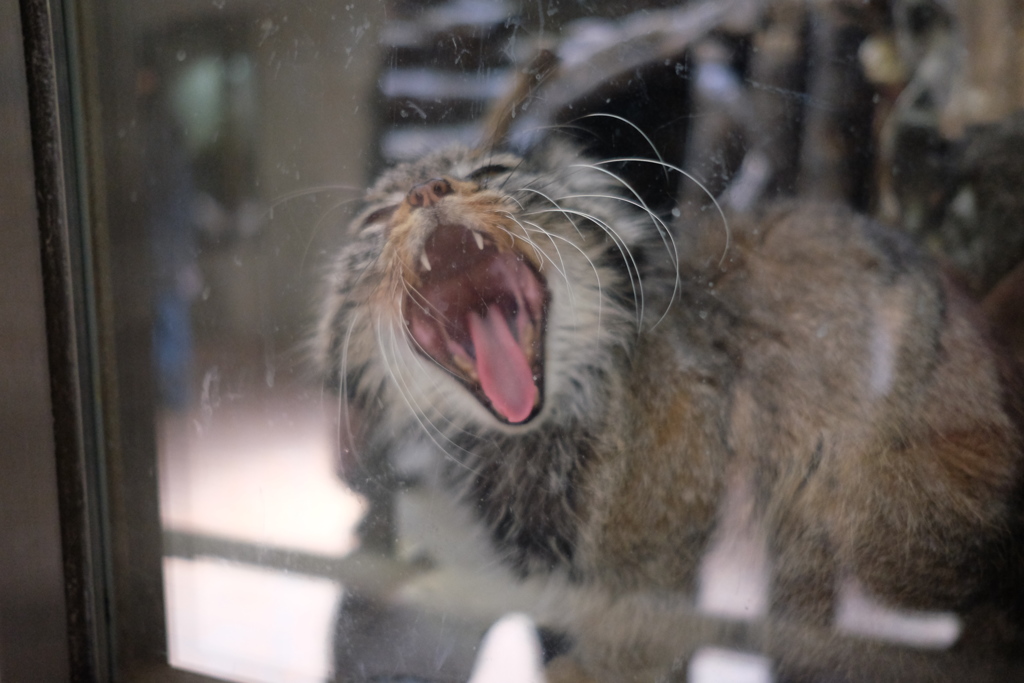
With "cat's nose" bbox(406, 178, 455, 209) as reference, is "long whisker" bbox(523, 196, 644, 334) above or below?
below

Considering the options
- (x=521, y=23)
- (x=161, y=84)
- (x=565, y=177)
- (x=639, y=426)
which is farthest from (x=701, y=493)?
(x=161, y=84)

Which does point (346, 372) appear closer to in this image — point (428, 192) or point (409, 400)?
point (409, 400)

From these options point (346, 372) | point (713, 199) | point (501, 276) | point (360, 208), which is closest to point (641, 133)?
point (713, 199)

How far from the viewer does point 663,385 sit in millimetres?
704

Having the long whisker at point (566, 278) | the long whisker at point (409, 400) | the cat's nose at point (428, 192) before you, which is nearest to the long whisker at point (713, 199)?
the long whisker at point (566, 278)

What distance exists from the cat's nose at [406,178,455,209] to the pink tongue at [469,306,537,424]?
13 cm

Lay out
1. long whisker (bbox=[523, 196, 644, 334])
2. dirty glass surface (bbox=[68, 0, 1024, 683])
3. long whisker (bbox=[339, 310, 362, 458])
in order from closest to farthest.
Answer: dirty glass surface (bbox=[68, 0, 1024, 683]), long whisker (bbox=[523, 196, 644, 334]), long whisker (bbox=[339, 310, 362, 458])

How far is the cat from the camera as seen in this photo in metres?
0.63

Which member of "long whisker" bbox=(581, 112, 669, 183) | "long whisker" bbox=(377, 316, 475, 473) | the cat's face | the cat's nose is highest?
"long whisker" bbox=(581, 112, 669, 183)

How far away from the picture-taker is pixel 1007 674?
2.07 ft

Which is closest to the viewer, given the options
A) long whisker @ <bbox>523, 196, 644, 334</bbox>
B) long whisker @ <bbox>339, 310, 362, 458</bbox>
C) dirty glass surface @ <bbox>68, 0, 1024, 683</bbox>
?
dirty glass surface @ <bbox>68, 0, 1024, 683</bbox>

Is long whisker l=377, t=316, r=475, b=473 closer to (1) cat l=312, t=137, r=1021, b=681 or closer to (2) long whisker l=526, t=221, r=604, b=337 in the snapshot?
(1) cat l=312, t=137, r=1021, b=681

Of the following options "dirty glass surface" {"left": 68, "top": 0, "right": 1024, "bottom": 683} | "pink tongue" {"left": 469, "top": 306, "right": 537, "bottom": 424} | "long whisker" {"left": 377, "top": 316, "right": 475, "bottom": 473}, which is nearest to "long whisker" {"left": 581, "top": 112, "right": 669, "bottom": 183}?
"dirty glass surface" {"left": 68, "top": 0, "right": 1024, "bottom": 683}

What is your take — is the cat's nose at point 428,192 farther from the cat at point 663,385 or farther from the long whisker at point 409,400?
the long whisker at point 409,400
